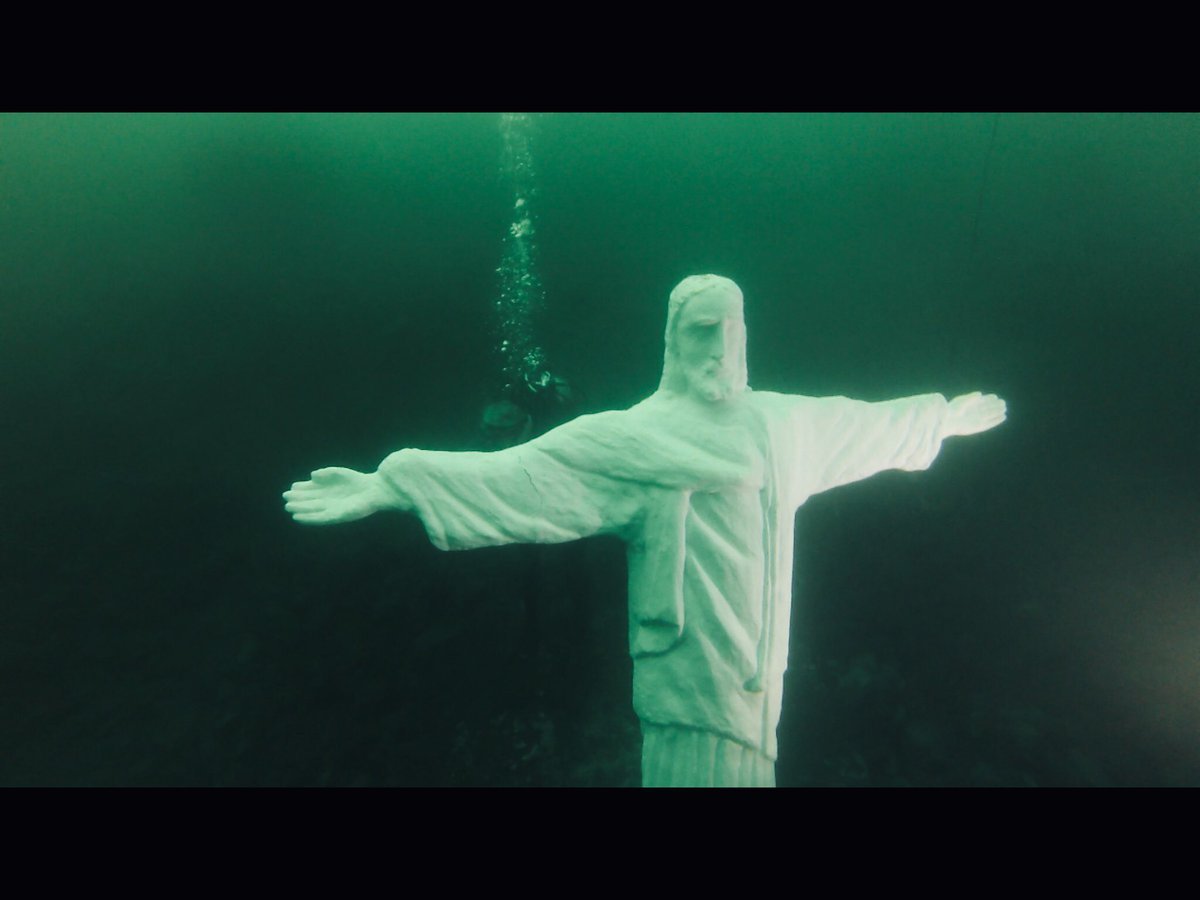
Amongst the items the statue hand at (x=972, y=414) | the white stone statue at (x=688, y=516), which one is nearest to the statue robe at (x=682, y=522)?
the white stone statue at (x=688, y=516)

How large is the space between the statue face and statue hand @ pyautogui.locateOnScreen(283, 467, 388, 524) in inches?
42.1

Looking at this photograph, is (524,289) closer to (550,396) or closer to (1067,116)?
(550,396)

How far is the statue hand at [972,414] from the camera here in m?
2.67

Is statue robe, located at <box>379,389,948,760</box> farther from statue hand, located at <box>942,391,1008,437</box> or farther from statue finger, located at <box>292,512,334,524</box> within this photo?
statue hand, located at <box>942,391,1008,437</box>

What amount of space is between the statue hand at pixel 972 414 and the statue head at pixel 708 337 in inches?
34.4

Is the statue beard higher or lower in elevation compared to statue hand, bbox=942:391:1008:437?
higher

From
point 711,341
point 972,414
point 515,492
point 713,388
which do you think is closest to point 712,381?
point 713,388

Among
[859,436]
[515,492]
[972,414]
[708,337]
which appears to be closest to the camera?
[515,492]

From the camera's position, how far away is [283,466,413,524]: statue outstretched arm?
2064 millimetres

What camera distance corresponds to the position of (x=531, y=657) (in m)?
3.39

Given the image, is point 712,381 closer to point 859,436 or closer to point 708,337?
point 708,337

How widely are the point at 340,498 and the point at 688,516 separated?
1070 mm

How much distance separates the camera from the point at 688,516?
230cm

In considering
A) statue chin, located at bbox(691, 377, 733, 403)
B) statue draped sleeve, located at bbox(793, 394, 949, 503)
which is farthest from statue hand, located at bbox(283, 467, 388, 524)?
statue draped sleeve, located at bbox(793, 394, 949, 503)
